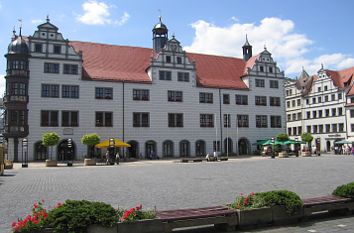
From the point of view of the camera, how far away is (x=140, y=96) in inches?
1971

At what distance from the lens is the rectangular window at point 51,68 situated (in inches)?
1780

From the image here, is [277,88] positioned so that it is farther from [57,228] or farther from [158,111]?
[57,228]

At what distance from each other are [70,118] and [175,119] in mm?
14647

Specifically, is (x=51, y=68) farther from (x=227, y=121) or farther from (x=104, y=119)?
(x=227, y=121)

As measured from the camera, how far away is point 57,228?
243 inches

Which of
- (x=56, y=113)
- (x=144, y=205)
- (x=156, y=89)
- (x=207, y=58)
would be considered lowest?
(x=144, y=205)

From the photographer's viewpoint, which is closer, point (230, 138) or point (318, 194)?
point (318, 194)

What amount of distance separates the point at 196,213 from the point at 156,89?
144 feet

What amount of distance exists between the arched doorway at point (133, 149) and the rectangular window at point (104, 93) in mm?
6883

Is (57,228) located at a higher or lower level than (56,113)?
lower

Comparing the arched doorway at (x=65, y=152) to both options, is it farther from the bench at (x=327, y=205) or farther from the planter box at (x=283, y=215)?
the planter box at (x=283, y=215)

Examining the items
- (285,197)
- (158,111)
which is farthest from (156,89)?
(285,197)

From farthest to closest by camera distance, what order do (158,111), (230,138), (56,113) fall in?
(230,138) → (158,111) → (56,113)

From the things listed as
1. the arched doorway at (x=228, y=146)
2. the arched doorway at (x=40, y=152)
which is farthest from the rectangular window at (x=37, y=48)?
the arched doorway at (x=228, y=146)
